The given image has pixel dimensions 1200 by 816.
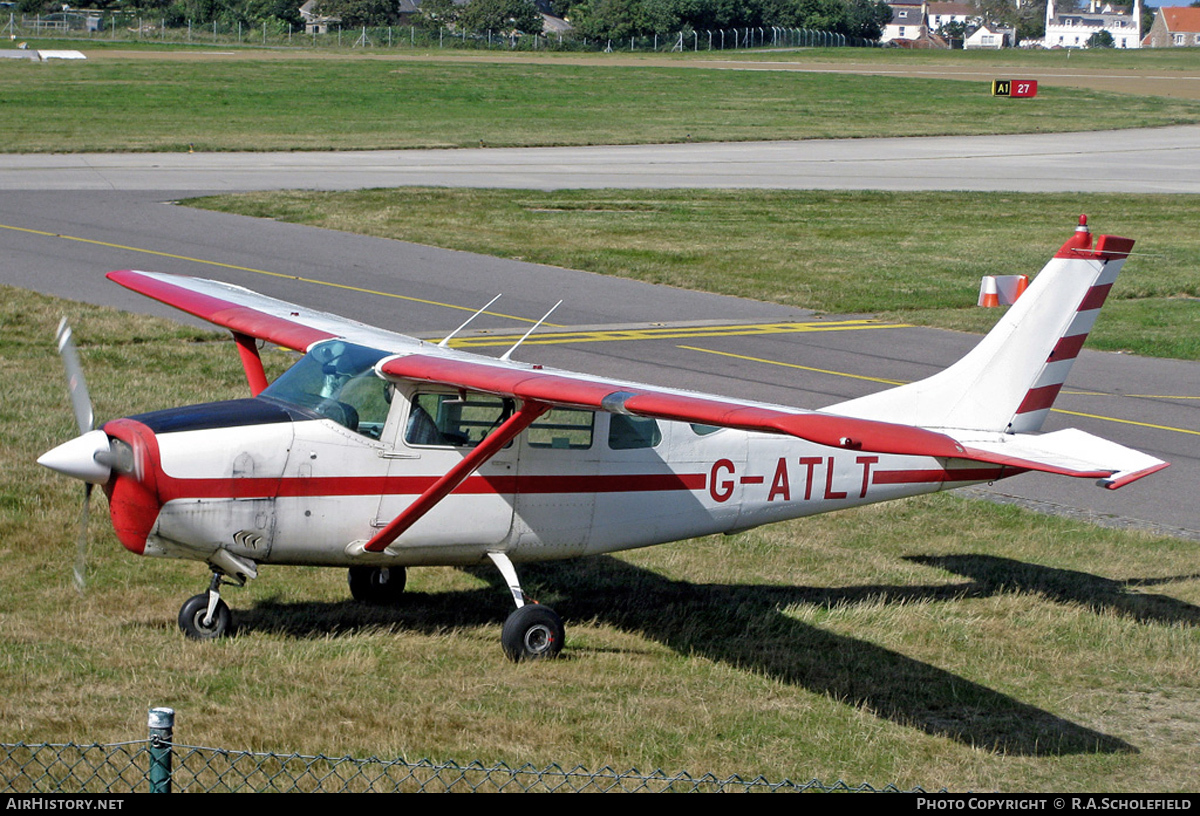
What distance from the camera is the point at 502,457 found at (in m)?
9.47

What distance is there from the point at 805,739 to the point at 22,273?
2060 cm

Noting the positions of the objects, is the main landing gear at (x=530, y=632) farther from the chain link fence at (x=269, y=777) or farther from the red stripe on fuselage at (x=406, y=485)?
the chain link fence at (x=269, y=777)

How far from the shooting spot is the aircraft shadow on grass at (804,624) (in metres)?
8.66

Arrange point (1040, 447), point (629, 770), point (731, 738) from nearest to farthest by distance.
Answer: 1. point (629, 770)
2. point (731, 738)
3. point (1040, 447)

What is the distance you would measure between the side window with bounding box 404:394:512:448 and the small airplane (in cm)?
1

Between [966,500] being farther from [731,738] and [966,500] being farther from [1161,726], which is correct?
[731,738]

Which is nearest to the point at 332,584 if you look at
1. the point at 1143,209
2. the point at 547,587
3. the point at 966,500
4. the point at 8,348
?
the point at 547,587

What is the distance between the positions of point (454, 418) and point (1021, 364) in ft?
15.5

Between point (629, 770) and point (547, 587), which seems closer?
point (629, 770)

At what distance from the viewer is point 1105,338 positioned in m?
22.1

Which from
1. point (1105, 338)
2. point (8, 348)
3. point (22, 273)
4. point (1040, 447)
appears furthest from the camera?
point (22, 273)

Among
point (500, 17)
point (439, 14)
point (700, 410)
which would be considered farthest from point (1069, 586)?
point (439, 14)

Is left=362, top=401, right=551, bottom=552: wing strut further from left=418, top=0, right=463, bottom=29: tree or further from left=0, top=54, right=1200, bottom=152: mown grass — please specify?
left=418, top=0, right=463, bottom=29: tree

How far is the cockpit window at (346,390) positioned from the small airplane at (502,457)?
0.01m
